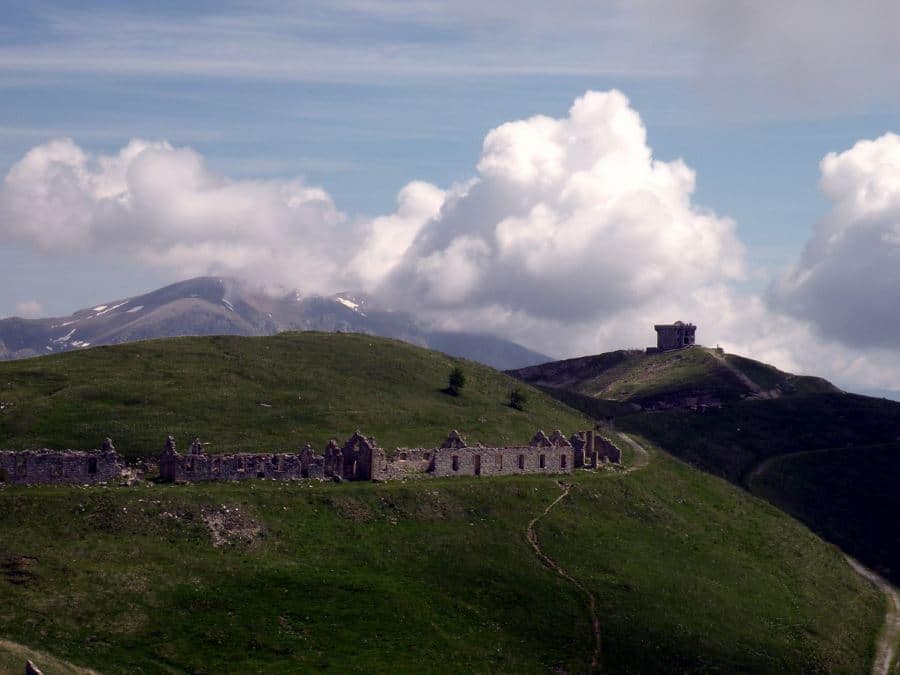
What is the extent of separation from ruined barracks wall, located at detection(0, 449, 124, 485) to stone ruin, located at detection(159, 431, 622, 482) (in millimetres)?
4830

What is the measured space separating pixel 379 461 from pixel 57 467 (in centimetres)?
2708

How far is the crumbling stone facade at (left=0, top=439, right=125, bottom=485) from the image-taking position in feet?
290

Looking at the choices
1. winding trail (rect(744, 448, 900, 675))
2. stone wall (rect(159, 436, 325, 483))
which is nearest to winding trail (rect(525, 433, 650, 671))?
stone wall (rect(159, 436, 325, 483))

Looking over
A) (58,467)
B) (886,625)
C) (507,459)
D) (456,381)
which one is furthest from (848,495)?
(58,467)

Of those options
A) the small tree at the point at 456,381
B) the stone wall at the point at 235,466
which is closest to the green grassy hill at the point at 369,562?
the stone wall at the point at 235,466

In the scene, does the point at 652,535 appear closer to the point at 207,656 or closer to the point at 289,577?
the point at 289,577

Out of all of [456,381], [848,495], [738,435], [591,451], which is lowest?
[848,495]

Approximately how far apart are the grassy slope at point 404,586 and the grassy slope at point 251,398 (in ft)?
79.0

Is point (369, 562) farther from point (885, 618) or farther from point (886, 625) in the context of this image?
point (885, 618)

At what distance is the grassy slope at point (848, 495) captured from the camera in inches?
5827

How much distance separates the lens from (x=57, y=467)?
295ft

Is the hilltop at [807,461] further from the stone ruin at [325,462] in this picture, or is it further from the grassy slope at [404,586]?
the stone ruin at [325,462]

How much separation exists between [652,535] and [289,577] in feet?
130

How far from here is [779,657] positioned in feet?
306
